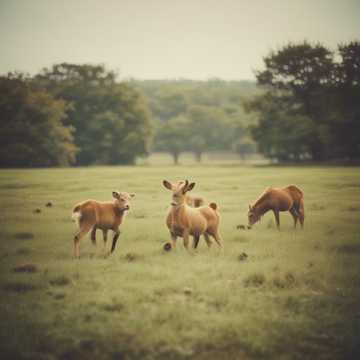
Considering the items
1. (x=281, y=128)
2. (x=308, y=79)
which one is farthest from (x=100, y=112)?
(x=308, y=79)

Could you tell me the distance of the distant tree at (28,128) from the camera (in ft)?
193

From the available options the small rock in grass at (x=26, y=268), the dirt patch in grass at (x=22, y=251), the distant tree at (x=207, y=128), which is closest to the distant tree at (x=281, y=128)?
the distant tree at (x=207, y=128)

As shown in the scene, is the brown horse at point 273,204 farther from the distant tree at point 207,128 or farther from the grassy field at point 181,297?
the distant tree at point 207,128

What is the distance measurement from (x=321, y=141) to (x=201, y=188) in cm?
4024

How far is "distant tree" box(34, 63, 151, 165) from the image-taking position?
78.1m

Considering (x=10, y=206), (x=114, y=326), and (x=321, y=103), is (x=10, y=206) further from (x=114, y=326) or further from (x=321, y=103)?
(x=321, y=103)

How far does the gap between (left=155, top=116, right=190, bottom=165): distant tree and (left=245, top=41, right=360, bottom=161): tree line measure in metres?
33.7

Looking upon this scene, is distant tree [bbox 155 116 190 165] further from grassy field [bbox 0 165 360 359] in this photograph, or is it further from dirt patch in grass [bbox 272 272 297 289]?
dirt patch in grass [bbox 272 272 297 289]

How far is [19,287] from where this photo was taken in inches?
311

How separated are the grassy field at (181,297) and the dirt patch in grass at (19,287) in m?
0.02

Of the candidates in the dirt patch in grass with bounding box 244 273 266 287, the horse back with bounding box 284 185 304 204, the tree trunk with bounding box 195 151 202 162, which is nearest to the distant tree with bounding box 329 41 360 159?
the horse back with bounding box 284 185 304 204

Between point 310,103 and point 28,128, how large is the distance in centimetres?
4464

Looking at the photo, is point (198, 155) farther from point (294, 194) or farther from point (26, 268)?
point (26, 268)

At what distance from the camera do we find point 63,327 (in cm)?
601
